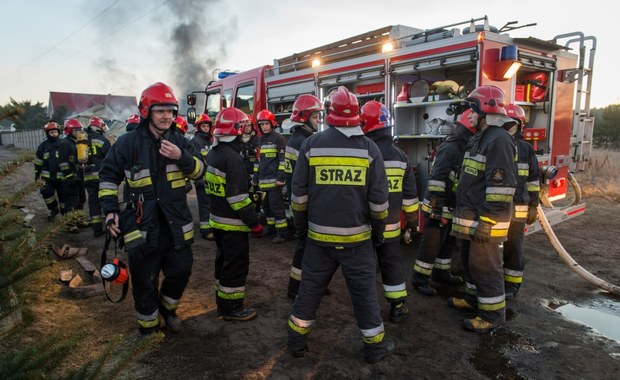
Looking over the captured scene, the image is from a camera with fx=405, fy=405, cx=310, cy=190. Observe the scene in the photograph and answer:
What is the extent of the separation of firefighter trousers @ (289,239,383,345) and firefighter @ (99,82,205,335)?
102cm

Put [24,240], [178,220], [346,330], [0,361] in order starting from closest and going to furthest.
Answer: [0,361] < [24,240] < [178,220] < [346,330]

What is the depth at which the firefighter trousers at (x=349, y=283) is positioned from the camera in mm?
2814

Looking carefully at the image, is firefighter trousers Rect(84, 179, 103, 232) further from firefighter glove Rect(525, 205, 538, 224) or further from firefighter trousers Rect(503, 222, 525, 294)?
firefighter glove Rect(525, 205, 538, 224)

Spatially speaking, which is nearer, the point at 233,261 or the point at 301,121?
the point at 233,261

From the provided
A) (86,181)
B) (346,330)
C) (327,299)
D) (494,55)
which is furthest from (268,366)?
(86,181)

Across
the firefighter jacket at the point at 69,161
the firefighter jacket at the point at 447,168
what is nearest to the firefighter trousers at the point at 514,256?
the firefighter jacket at the point at 447,168

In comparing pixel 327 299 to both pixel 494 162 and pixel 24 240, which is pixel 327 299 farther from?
pixel 24 240

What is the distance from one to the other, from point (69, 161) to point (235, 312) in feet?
16.3

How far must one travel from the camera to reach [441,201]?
158 inches

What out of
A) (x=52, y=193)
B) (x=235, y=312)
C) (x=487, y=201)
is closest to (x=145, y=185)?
(x=235, y=312)

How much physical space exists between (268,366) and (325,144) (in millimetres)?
1631

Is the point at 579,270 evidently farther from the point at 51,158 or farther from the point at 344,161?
the point at 51,158

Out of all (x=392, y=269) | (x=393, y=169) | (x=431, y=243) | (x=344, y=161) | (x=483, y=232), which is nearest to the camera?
(x=344, y=161)

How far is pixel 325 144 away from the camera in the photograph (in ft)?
9.15
